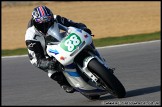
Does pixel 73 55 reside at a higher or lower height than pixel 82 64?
higher

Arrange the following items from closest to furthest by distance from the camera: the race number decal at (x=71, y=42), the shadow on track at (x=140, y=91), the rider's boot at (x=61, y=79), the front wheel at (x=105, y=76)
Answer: the front wheel at (x=105, y=76) → the race number decal at (x=71, y=42) → the rider's boot at (x=61, y=79) → the shadow on track at (x=140, y=91)

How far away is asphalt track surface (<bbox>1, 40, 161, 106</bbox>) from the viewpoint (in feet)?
26.7

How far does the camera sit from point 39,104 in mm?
8148

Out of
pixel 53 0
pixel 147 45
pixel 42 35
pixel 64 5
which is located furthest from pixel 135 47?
pixel 53 0

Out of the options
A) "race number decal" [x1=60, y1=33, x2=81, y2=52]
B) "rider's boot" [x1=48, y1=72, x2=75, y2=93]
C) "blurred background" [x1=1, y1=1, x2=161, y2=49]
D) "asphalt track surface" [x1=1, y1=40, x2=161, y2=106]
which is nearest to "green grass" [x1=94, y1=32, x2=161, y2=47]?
"asphalt track surface" [x1=1, y1=40, x2=161, y2=106]

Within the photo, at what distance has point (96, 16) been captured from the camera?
2573cm

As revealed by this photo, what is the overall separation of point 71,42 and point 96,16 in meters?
18.2

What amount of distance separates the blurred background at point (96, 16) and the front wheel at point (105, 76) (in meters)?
10.3

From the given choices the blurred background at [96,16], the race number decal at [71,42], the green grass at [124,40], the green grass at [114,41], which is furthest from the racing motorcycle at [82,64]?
the blurred background at [96,16]

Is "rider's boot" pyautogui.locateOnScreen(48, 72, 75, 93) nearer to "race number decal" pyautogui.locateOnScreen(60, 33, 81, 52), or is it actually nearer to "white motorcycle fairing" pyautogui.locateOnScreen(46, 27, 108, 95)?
"white motorcycle fairing" pyautogui.locateOnScreen(46, 27, 108, 95)

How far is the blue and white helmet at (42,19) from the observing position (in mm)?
7770

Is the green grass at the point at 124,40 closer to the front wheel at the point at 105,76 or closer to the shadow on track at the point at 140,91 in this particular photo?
the shadow on track at the point at 140,91

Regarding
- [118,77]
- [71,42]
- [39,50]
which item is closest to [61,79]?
[39,50]

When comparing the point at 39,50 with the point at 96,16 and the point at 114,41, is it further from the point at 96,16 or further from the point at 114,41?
the point at 96,16
